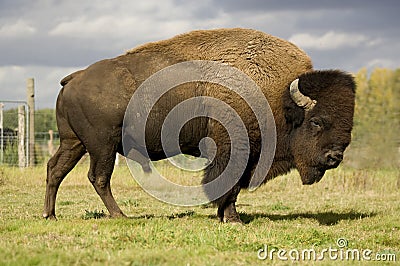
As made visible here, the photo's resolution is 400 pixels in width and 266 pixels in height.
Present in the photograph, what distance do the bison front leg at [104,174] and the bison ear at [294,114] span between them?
9.48 ft

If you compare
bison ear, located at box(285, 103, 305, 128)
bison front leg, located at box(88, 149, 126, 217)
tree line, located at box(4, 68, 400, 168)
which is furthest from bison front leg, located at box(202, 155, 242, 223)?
tree line, located at box(4, 68, 400, 168)

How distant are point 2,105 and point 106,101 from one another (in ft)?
51.2

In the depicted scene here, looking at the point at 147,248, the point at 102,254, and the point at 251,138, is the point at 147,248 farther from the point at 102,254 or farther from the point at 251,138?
the point at 251,138

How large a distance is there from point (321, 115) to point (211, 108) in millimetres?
1781

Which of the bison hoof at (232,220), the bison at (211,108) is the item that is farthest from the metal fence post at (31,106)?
the bison hoof at (232,220)

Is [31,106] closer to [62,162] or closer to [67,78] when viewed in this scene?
[67,78]

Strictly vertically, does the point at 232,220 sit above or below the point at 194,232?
below

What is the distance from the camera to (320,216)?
10281 mm

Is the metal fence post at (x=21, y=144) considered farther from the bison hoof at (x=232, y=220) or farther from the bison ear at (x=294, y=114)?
the bison ear at (x=294, y=114)

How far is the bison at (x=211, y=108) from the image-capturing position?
873 cm

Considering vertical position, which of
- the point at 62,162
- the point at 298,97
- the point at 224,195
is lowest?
the point at 224,195

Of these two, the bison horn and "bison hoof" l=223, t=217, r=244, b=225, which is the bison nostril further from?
"bison hoof" l=223, t=217, r=244, b=225

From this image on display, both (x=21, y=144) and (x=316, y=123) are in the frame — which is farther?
(x=21, y=144)

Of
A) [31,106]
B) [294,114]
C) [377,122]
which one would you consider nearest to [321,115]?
[294,114]
